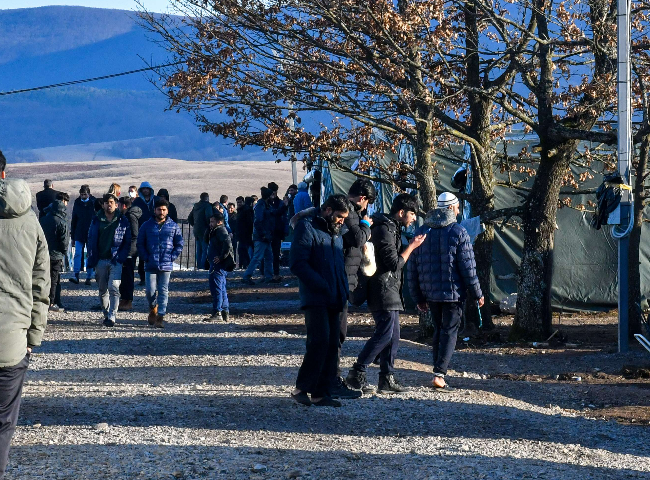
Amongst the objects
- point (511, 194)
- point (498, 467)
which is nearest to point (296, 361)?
point (498, 467)

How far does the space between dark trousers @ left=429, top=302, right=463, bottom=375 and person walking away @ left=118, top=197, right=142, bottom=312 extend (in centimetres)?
632

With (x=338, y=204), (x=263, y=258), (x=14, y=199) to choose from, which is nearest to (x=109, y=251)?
(x=338, y=204)

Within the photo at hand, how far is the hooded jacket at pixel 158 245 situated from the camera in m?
13.7

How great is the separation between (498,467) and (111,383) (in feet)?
15.0

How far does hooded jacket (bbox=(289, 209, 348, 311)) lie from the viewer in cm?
789

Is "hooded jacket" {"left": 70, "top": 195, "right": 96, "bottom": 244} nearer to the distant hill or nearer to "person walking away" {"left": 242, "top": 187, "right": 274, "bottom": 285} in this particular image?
"person walking away" {"left": 242, "top": 187, "right": 274, "bottom": 285}

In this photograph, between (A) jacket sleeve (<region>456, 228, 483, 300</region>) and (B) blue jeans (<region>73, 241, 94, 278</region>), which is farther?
(B) blue jeans (<region>73, 241, 94, 278</region>)

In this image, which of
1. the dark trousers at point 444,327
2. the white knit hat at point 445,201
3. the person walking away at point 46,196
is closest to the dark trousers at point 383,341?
the dark trousers at point 444,327

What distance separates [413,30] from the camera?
11.6 metres

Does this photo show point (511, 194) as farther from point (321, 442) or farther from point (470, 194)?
point (321, 442)

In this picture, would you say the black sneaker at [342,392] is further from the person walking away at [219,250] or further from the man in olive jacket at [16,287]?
the person walking away at [219,250]

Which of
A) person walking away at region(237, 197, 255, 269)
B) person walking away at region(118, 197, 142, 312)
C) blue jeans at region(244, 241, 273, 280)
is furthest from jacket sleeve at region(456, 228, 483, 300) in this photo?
person walking away at region(237, 197, 255, 269)

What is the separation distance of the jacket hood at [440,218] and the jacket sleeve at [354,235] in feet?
2.96

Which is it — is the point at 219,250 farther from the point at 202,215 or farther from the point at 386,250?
the point at 202,215
